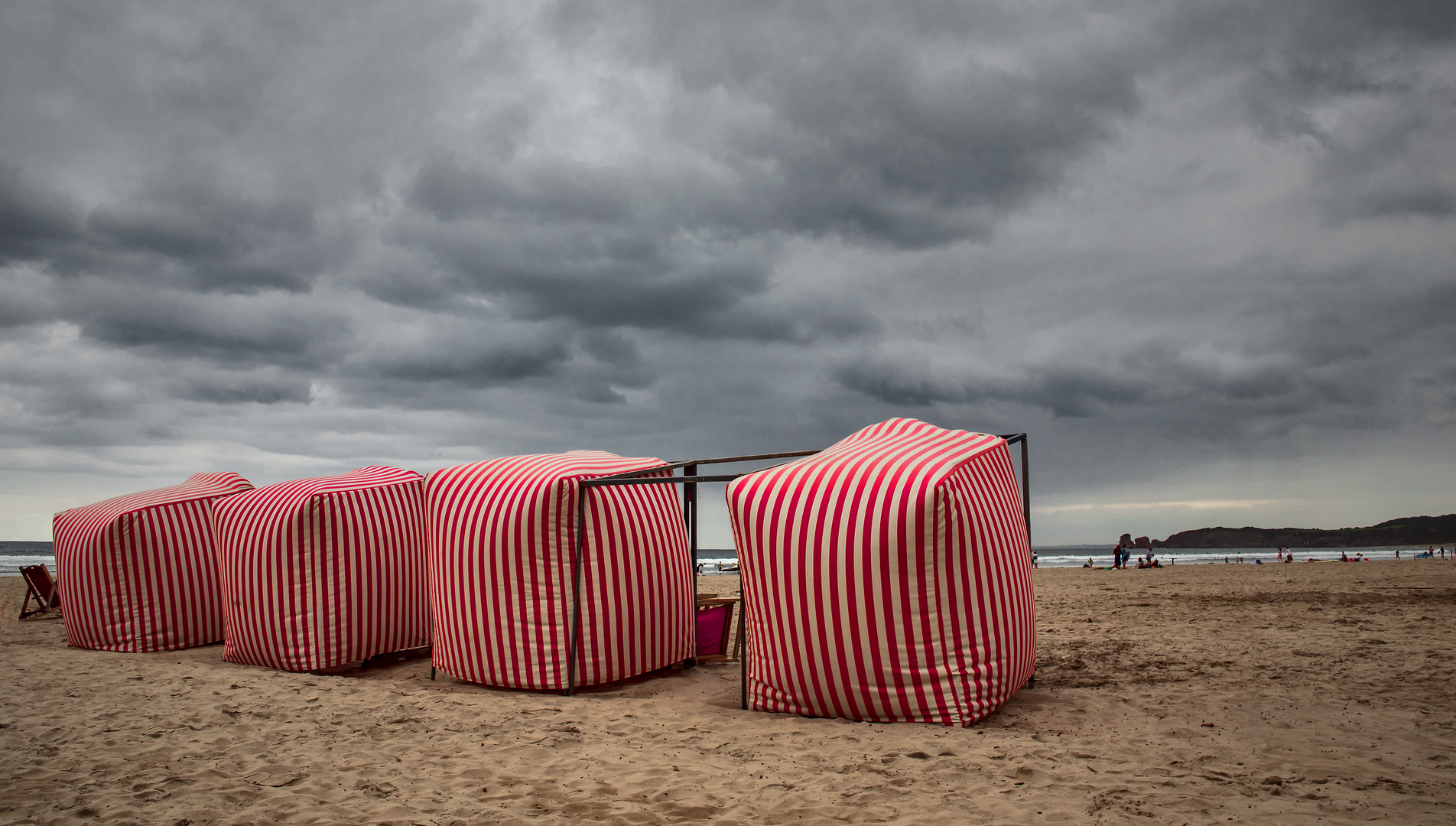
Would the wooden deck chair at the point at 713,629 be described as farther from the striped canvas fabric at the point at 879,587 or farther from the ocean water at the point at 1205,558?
the ocean water at the point at 1205,558

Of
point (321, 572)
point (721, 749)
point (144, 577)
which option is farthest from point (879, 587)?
point (144, 577)

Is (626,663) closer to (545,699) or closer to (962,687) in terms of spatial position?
(545,699)

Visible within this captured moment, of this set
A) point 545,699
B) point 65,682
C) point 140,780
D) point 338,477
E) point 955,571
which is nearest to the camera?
point 140,780

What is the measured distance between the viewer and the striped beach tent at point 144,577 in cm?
1080

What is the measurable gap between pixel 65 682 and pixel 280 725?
3.40 metres

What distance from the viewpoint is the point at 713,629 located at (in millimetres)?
9664

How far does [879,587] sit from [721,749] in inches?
61.2

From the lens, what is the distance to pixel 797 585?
6113 mm

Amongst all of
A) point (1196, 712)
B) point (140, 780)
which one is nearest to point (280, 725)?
point (140, 780)

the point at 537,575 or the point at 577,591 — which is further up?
the point at 537,575

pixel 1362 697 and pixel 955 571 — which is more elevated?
pixel 955 571

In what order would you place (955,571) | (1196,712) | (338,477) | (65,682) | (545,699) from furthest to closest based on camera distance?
(338,477) → (65,682) → (545,699) → (1196,712) → (955,571)

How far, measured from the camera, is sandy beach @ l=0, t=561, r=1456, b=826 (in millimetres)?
4516

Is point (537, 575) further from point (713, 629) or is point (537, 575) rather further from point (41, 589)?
point (41, 589)
